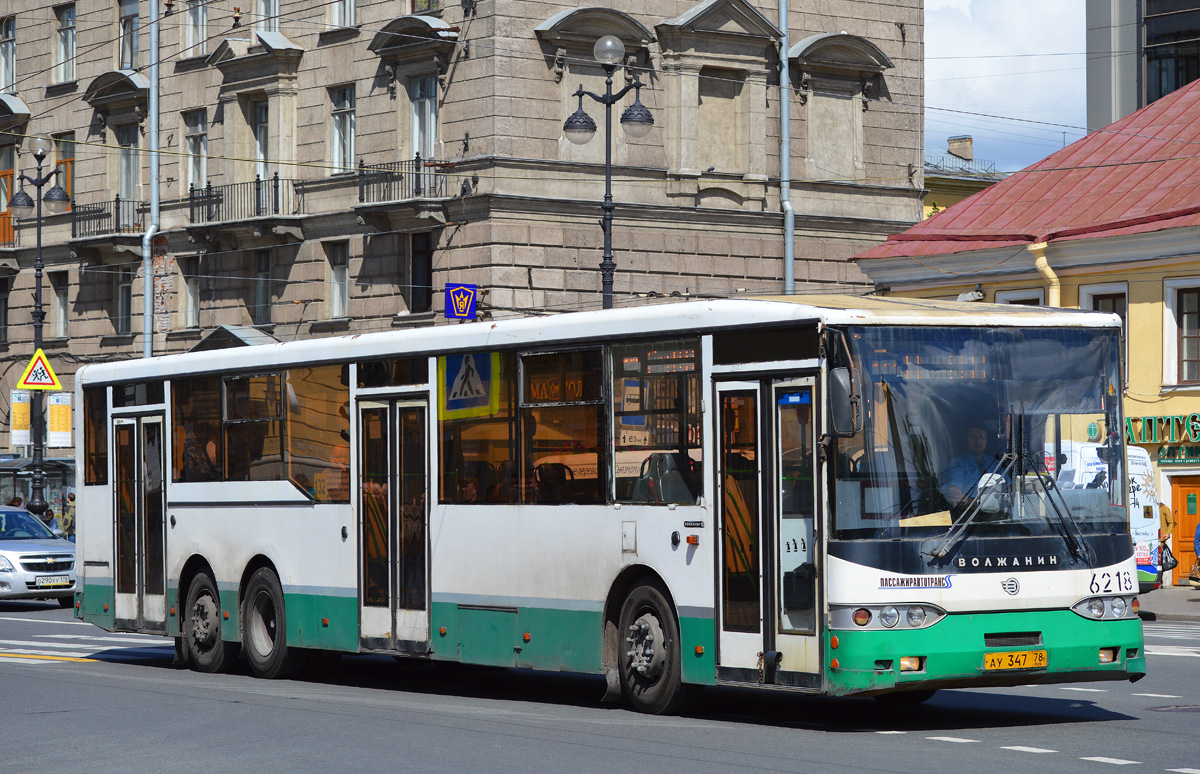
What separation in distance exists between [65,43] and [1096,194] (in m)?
29.9

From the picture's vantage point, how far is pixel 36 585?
2892 cm

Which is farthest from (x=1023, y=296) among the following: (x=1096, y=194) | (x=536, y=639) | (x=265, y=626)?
(x=536, y=639)

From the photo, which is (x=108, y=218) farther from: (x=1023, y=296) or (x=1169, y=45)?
(x=1169, y=45)

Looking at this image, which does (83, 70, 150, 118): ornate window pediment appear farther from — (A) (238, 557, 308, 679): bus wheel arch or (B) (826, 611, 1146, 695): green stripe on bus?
(B) (826, 611, 1146, 695): green stripe on bus

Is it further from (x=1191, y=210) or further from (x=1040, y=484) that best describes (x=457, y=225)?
(x=1040, y=484)

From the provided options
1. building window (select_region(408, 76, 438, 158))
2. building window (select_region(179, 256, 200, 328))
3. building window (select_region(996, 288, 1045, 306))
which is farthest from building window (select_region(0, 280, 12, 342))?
building window (select_region(996, 288, 1045, 306))

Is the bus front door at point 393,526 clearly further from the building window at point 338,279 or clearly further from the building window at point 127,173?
the building window at point 127,173

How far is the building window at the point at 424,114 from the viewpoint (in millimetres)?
41625

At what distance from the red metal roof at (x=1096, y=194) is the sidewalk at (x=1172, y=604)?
5.90 meters

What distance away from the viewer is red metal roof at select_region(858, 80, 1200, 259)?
3256 cm

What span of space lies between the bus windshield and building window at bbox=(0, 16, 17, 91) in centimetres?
4612

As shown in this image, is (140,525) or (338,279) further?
(338,279)

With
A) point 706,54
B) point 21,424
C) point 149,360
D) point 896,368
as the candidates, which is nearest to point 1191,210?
point 706,54

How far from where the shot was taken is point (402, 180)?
137 ft
